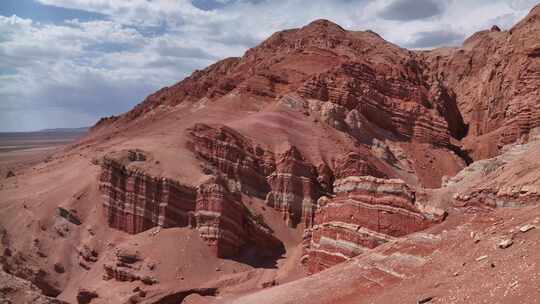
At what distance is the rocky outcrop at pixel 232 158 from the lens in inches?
1378

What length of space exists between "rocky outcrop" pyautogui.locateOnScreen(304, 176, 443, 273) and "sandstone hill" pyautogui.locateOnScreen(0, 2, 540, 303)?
0.06m

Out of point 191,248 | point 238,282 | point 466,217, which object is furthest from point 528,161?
point 191,248

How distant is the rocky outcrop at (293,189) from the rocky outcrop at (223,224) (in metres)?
3.85

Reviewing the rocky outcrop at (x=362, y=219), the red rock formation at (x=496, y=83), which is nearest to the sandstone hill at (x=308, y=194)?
the rocky outcrop at (x=362, y=219)

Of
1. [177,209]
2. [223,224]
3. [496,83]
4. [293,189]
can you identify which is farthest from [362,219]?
[496,83]

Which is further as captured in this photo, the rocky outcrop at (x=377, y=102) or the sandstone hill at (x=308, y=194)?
the rocky outcrop at (x=377, y=102)

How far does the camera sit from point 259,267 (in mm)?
29422

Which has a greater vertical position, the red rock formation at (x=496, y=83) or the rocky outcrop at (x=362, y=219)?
the red rock formation at (x=496, y=83)

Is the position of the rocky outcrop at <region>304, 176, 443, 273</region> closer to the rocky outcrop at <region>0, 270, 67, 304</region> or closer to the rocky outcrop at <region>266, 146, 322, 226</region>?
the rocky outcrop at <region>0, 270, 67, 304</region>

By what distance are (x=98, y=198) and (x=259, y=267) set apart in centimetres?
985

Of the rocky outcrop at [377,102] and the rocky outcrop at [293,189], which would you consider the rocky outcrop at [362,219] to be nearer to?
the rocky outcrop at [293,189]

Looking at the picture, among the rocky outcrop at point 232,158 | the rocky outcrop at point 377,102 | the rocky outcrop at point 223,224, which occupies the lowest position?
the rocky outcrop at point 223,224

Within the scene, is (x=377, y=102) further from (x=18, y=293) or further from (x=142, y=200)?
(x=18, y=293)

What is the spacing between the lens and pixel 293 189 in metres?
35.7
